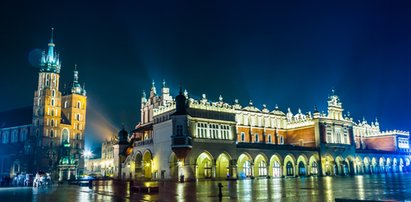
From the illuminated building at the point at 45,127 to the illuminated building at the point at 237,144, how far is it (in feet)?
114

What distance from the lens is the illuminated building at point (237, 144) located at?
166 feet

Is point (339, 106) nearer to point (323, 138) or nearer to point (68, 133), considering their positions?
point (323, 138)

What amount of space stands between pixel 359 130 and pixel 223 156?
55.5 meters

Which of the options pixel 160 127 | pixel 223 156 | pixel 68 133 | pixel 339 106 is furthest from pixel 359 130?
pixel 68 133

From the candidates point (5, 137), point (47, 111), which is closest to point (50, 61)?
point (47, 111)

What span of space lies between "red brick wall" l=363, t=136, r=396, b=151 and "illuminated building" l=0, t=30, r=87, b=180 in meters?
74.9

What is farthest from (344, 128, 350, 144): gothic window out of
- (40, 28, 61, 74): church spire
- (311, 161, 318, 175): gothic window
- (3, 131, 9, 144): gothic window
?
(3, 131, 9, 144): gothic window

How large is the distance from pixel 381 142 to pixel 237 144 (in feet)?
183

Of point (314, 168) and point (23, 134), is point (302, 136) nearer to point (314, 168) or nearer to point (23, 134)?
point (314, 168)

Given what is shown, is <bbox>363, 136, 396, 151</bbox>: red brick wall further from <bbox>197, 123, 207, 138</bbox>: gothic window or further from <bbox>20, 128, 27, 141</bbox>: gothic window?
<bbox>20, 128, 27, 141</bbox>: gothic window

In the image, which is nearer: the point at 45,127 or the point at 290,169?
the point at 290,169

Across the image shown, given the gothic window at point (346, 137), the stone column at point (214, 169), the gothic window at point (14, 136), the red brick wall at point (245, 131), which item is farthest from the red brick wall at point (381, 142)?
the gothic window at point (14, 136)

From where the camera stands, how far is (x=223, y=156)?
2143 inches

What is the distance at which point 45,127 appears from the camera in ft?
310
